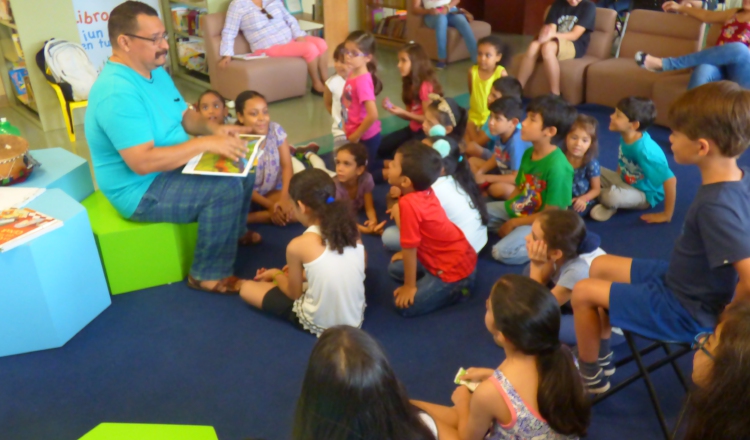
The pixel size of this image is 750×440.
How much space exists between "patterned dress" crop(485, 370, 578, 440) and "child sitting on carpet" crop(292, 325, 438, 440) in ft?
1.34

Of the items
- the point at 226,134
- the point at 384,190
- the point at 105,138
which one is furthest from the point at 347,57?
the point at 105,138

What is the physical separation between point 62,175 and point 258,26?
9.76 ft

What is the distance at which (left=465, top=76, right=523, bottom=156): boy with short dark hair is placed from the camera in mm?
3559

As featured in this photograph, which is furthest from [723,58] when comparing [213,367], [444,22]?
[213,367]

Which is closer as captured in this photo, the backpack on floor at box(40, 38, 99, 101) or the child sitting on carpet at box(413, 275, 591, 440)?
the child sitting on carpet at box(413, 275, 591, 440)

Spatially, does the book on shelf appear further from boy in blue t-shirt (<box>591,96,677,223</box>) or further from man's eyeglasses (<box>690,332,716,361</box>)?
man's eyeglasses (<box>690,332,716,361</box>)

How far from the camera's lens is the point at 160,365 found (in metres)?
2.37

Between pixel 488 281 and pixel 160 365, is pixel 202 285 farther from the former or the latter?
pixel 488 281

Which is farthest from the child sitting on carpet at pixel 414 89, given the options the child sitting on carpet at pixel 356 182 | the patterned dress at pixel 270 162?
the patterned dress at pixel 270 162

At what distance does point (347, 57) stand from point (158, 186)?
4.88 ft

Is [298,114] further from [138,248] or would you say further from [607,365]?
[607,365]

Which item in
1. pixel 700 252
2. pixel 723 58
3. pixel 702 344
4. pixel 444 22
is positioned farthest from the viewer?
pixel 444 22

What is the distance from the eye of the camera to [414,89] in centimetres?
398

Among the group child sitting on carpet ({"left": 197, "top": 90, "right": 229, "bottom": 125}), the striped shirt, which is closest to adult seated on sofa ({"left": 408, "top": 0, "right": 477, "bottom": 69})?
the striped shirt
